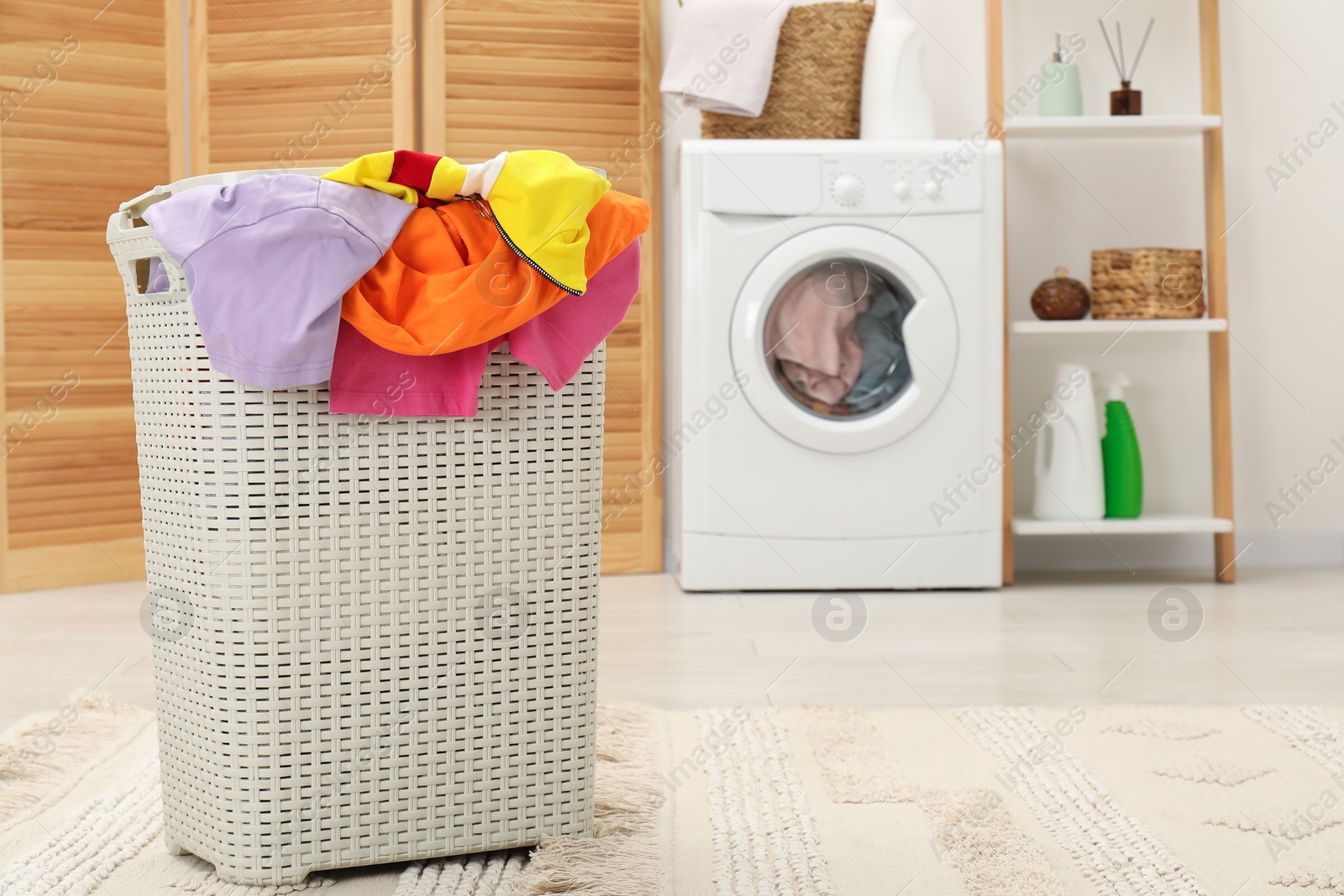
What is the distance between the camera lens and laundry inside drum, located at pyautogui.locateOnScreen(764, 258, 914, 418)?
87.9 inches

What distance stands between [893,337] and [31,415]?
1802mm

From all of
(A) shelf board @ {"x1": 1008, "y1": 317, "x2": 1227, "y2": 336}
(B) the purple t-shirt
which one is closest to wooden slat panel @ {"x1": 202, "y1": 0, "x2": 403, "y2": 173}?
(A) shelf board @ {"x1": 1008, "y1": 317, "x2": 1227, "y2": 336}

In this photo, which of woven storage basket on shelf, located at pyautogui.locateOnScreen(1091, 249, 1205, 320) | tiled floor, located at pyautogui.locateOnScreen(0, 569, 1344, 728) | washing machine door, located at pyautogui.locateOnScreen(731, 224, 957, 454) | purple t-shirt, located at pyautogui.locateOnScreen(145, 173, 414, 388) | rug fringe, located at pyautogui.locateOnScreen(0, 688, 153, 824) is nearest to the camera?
purple t-shirt, located at pyautogui.locateOnScreen(145, 173, 414, 388)

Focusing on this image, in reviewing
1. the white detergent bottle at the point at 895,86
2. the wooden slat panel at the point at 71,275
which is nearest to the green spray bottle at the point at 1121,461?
the white detergent bottle at the point at 895,86

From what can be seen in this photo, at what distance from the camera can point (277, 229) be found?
83cm

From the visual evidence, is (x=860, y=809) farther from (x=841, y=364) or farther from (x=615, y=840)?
(x=841, y=364)

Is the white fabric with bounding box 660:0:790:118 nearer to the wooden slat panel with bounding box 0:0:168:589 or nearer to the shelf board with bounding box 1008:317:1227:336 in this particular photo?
the shelf board with bounding box 1008:317:1227:336

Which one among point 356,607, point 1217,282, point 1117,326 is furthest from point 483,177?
point 1217,282

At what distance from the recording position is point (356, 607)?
91 centimetres

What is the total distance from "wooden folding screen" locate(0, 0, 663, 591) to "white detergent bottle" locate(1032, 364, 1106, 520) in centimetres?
89

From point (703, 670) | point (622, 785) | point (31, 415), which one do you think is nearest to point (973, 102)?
point (703, 670)

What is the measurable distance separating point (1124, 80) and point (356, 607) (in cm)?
220

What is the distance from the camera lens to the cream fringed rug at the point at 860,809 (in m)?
0.93

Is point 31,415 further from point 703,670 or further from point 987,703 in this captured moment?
point 987,703
